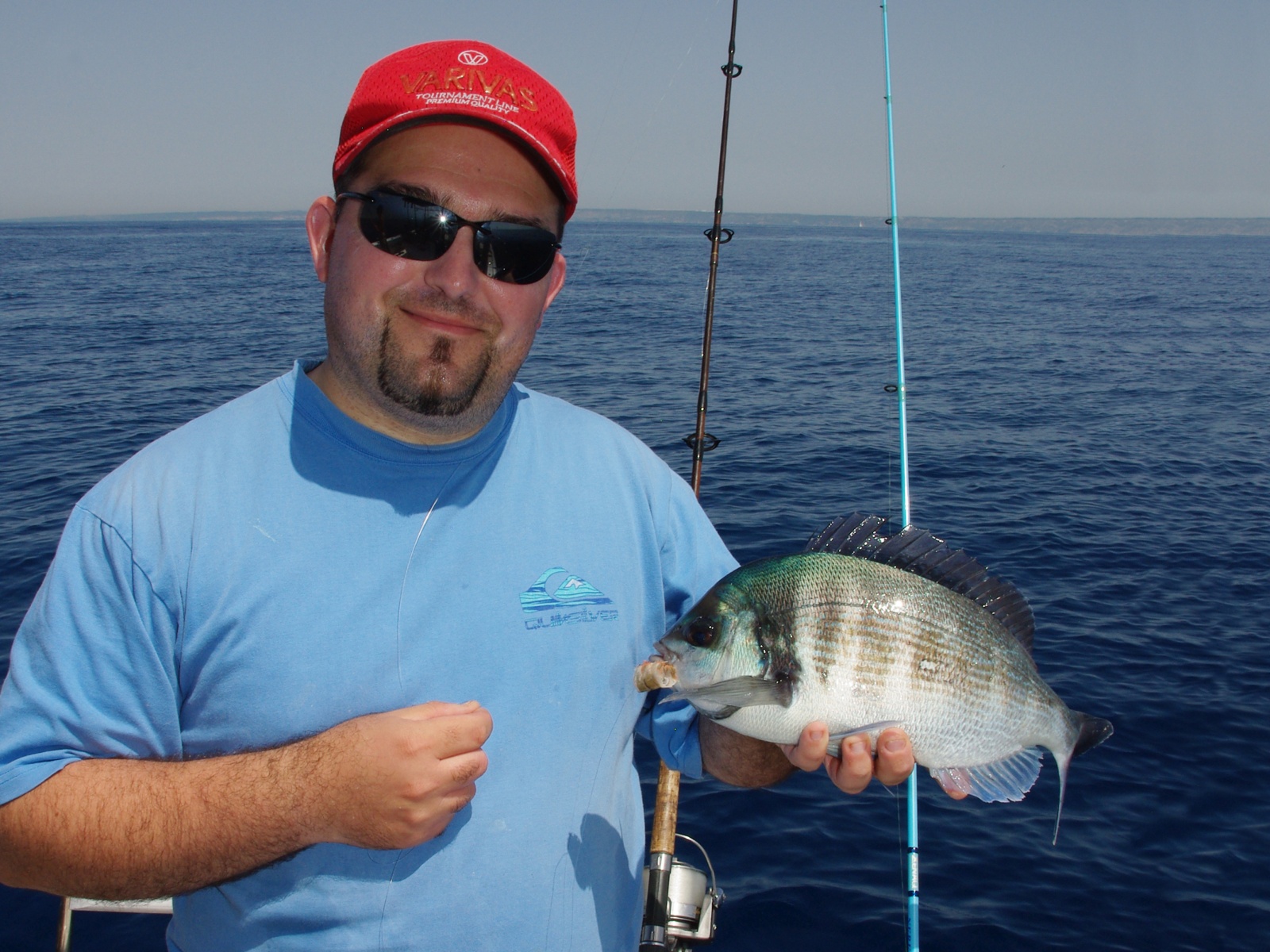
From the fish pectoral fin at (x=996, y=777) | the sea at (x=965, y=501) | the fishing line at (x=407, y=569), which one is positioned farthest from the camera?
the sea at (x=965, y=501)

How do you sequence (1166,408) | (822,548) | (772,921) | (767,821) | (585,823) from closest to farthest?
(585,823), (822,548), (772,921), (767,821), (1166,408)

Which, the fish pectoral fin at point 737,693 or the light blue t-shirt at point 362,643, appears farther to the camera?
the fish pectoral fin at point 737,693

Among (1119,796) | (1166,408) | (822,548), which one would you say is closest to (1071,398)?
(1166,408)

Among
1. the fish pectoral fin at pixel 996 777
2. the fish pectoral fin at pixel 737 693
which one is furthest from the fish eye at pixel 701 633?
the fish pectoral fin at pixel 996 777

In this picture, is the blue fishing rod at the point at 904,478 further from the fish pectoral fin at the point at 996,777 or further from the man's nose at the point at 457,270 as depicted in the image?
the man's nose at the point at 457,270

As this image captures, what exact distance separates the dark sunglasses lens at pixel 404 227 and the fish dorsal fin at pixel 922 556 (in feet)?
4.30

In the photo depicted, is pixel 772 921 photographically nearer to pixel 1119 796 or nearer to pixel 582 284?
pixel 1119 796

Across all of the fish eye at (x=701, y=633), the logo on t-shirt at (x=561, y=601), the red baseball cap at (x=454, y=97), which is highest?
the red baseball cap at (x=454, y=97)

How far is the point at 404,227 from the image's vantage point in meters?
1.96

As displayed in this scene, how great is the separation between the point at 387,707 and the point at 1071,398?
2133 centimetres

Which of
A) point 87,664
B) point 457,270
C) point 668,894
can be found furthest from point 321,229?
point 668,894

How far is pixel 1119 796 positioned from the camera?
695 centimetres

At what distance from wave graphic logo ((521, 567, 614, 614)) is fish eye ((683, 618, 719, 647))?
262 millimetres

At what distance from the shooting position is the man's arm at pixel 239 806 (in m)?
1.54
